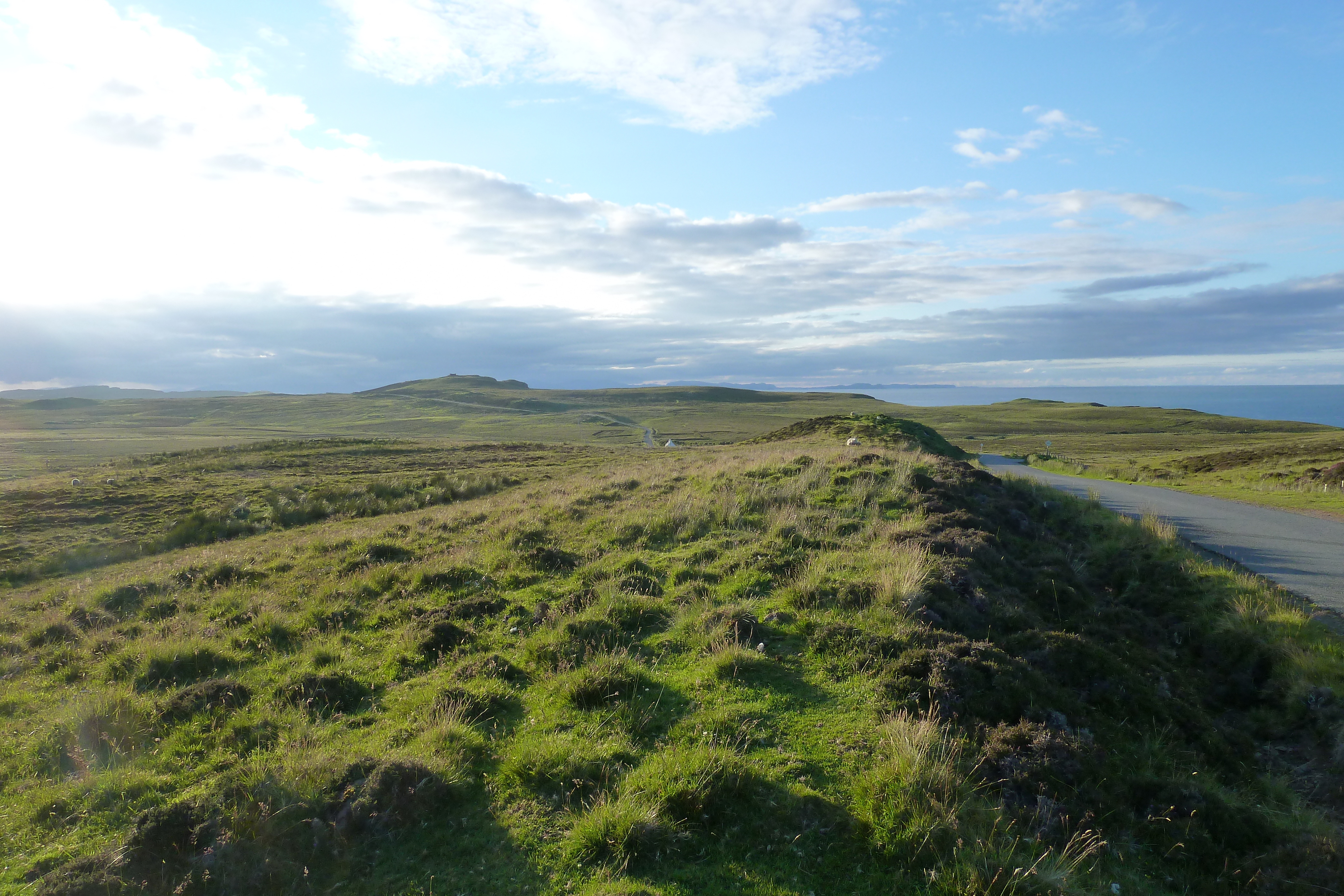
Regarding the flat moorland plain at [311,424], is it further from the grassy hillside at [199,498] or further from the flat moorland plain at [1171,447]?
the flat moorland plain at [1171,447]

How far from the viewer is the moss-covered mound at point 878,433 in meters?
31.2

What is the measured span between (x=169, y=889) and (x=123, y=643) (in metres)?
7.33

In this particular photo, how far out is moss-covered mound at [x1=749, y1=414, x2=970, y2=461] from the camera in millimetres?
31219

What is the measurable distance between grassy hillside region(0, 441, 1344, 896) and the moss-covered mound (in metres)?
18.3

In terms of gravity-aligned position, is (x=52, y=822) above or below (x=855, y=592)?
below

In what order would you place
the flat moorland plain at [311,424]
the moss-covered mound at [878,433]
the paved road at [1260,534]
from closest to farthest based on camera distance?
the paved road at [1260,534], the moss-covered mound at [878,433], the flat moorland plain at [311,424]

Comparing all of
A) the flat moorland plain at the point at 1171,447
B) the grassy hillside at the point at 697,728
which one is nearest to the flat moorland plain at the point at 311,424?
the flat moorland plain at the point at 1171,447

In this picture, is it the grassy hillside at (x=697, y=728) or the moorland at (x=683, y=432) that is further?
the moorland at (x=683, y=432)

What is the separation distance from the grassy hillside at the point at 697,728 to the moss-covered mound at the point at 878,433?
18341 mm

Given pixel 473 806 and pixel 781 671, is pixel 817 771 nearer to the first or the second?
pixel 781 671

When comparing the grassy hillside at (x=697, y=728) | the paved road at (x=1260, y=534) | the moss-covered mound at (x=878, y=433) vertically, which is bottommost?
the grassy hillside at (x=697, y=728)

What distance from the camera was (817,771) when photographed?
5.61 meters

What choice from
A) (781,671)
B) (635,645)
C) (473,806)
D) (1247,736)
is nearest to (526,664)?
(635,645)

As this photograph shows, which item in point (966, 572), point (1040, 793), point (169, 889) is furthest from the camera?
point (966, 572)
